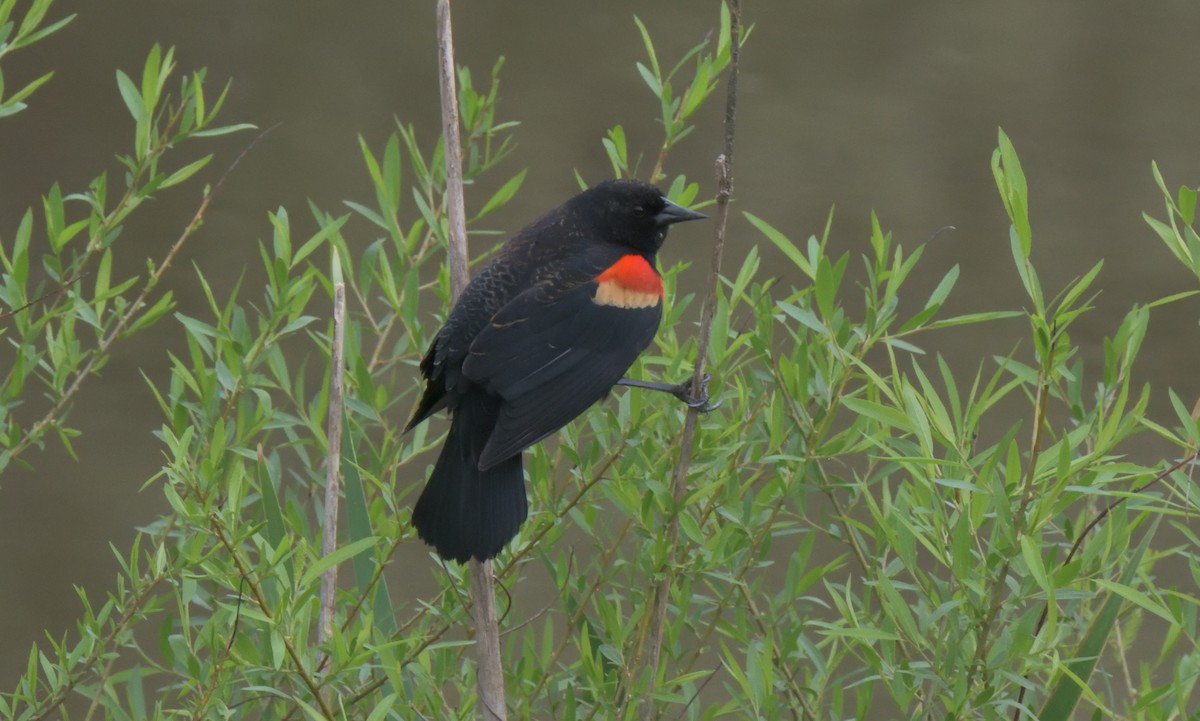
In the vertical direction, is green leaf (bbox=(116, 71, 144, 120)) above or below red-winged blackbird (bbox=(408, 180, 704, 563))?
above

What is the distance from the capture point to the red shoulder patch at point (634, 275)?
57.7 inches

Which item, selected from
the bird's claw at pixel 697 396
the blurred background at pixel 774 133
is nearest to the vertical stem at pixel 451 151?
the bird's claw at pixel 697 396

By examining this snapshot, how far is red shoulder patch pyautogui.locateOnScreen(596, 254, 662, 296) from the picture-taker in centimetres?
147

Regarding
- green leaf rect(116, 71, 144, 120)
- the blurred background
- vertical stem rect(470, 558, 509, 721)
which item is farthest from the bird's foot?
the blurred background

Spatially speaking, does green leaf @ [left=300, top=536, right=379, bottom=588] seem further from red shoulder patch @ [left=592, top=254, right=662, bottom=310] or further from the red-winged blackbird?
red shoulder patch @ [left=592, top=254, right=662, bottom=310]

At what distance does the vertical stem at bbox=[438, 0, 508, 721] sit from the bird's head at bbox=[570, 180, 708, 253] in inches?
9.6

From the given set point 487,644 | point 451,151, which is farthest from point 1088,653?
point 451,151

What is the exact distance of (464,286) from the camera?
141 centimetres

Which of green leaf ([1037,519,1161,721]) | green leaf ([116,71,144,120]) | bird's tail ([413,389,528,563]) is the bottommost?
green leaf ([1037,519,1161,721])

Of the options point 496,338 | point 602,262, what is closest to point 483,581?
point 496,338

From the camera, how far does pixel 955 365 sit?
260 cm

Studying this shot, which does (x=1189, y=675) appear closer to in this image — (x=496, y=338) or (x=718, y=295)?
(x=718, y=295)

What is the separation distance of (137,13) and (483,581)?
150 cm

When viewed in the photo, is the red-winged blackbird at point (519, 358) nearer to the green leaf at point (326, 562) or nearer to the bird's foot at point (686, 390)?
the bird's foot at point (686, 390)
